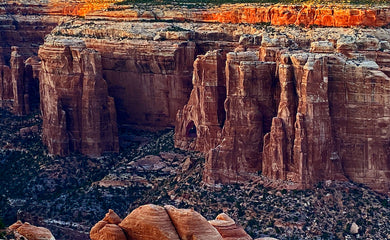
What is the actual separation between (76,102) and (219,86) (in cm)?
1327

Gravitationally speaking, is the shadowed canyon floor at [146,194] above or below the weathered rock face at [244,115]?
below

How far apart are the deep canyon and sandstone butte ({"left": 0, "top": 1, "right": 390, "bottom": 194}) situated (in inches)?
3.4

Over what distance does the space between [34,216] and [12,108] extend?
66.7 ft

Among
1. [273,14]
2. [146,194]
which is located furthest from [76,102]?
[273,14]

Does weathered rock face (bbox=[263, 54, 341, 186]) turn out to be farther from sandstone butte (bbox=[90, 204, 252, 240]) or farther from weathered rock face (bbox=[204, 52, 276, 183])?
sandstone butte (bbox=[90, 204, 252, 240])

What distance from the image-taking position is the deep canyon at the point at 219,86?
7944 centimetres

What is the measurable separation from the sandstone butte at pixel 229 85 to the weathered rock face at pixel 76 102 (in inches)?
3.6

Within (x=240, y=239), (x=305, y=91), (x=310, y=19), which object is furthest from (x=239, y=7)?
(x=240, y=239)

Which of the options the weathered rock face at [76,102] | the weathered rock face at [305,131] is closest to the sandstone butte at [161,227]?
the weathered rock face at [305,131]

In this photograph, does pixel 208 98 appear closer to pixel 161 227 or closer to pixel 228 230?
pixel 228 230

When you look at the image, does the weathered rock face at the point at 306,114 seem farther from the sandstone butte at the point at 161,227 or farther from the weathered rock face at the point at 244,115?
the sandstone butte at the point at 161,227

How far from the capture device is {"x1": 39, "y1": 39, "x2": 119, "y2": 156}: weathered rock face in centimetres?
9550

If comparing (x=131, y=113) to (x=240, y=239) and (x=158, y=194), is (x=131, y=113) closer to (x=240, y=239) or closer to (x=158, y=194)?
(x=158, y=194)

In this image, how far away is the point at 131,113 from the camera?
100562 millimetres
